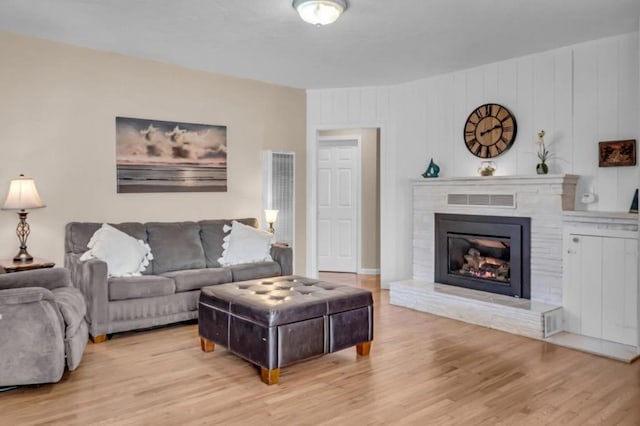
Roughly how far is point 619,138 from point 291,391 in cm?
A: 345

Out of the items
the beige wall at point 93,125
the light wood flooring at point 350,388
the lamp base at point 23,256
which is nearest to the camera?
the light wood flooring at point 350,388

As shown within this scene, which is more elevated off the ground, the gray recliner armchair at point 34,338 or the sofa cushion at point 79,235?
the sofa cushion at point 79,235

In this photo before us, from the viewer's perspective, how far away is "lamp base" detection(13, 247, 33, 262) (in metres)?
4.14

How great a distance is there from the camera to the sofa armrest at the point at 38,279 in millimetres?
3465

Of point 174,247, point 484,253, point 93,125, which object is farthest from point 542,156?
point 93,125

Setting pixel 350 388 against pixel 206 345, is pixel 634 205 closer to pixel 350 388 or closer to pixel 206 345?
pixel 350 388

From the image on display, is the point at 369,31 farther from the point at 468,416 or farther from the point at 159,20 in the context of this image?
the point at 468,416

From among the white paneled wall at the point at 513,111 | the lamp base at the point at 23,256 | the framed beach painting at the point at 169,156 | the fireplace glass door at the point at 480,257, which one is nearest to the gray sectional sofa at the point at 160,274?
the lamp base at the point at 23,256

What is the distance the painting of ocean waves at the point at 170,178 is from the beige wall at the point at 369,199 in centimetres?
243

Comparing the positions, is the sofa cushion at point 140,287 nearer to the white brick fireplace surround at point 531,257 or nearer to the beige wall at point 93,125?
the beige wall at point 93,125

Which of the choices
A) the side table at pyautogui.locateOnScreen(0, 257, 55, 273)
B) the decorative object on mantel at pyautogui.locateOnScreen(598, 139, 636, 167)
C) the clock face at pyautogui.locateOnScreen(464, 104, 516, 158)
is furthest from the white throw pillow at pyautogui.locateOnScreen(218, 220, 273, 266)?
the decorative object on mantel at pyautogui.locateOnScreen(598, 139, 636, 167)

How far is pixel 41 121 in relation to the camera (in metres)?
4.50

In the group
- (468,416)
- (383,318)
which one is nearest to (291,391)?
(468,416)

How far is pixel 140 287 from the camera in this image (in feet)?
13.7
